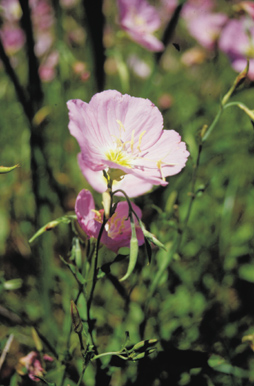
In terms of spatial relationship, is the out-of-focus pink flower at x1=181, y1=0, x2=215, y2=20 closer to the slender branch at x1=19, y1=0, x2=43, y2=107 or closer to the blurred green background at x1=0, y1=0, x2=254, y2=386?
the blurred green background at x1=0, y1=0, x2=254, y2=386

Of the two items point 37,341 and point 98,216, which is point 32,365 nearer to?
point 37,341

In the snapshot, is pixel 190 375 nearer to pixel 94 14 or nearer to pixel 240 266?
pixel 240 266

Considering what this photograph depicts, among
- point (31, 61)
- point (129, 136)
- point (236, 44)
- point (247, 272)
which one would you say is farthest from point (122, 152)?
point (236, 44)

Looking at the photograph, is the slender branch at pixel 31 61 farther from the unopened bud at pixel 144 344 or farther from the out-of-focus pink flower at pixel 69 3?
the out-of-focus pink flower at pixel 69 3

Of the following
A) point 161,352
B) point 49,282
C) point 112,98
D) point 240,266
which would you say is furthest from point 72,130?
point 240,266

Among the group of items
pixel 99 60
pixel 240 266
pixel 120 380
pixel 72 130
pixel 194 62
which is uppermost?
pixel 72 130

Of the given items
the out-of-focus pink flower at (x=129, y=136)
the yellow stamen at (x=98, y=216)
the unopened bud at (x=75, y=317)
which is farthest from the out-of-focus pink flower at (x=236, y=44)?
the unopened bud at (x=75, y=317)

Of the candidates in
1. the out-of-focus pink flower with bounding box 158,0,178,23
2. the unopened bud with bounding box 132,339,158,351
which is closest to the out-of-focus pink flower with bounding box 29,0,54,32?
the out-of-focus pink flower with bounding box 158,0,178,23
